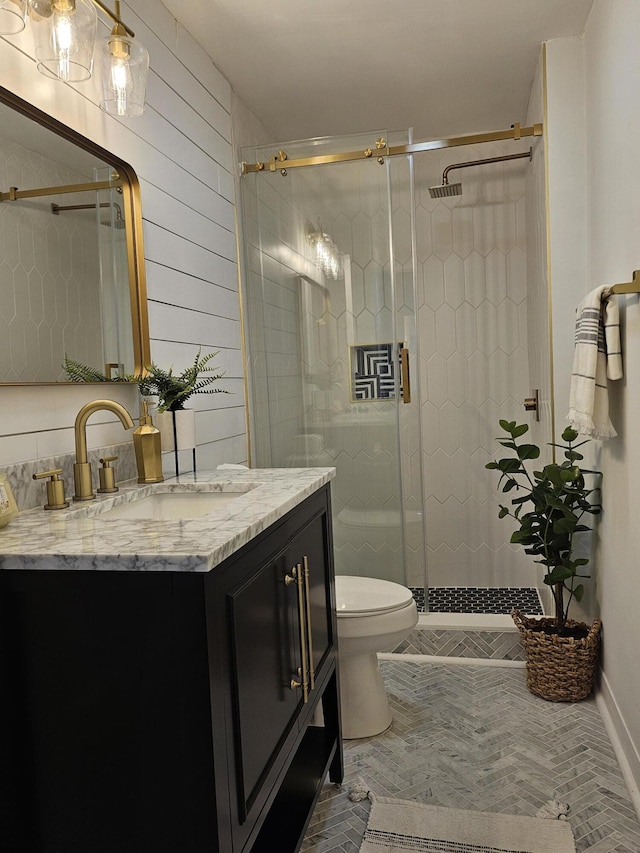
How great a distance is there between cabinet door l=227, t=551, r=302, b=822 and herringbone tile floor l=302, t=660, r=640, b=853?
517 millimetres

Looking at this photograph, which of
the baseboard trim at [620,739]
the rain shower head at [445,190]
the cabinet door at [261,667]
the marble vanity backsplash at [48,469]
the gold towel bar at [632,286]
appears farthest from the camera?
the rain shower head at [445,190]

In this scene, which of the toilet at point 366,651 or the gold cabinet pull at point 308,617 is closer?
the gold cabinet pull at point 308,617

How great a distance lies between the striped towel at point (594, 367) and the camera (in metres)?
1.94

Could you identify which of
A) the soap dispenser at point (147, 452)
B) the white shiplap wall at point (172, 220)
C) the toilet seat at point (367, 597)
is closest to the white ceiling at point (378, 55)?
the white shiplap wall at point (172, 220)

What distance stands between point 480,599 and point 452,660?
0.82 m

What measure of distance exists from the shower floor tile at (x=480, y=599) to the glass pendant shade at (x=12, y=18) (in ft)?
8.23

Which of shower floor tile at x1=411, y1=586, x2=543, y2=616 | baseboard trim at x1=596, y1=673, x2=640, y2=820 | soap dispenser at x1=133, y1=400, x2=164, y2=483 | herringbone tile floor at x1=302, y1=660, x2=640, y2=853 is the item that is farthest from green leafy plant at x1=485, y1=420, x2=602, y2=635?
soap dispenser at x1=133, y1=400, x2=164, y2=483

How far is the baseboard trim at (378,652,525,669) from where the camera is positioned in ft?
8.62

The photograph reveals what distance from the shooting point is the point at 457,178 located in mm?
3582

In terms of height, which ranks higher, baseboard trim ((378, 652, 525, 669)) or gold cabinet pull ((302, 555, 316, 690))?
gold cabinet pull ((302, 555, 316, 690))

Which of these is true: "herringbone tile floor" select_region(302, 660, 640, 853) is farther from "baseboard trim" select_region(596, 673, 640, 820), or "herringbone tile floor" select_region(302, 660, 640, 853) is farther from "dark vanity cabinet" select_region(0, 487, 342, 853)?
"dark vanity cabinet" select_region(0, 487, 342, 853)

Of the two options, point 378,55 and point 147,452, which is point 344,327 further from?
point 147,452

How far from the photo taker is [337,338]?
2.80 metres

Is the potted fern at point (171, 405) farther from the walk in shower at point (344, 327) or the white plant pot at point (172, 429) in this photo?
the walk in shower at point (344, 327)
